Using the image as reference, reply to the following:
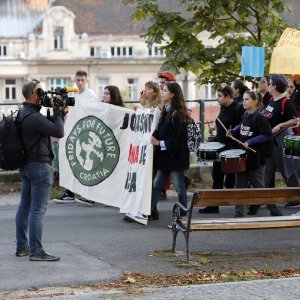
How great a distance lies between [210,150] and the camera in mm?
12844

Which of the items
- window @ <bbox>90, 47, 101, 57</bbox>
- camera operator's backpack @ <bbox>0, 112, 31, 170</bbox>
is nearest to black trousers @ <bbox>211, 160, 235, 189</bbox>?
camera operator's backpack @ <bbox>0, 112, 31, 170</bbox>

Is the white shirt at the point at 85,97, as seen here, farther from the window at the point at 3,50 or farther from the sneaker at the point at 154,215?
the window at the point at 3,50

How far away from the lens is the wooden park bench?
995 centimetres

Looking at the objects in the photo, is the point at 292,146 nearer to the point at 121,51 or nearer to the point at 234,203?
the point at 234,203

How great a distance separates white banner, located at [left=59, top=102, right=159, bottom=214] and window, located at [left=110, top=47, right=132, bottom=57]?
338ft

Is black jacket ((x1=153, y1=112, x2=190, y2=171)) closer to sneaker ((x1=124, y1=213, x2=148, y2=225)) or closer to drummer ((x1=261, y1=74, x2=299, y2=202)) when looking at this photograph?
sneaker ((x1=124, y1=213, x2=148, y2=225))

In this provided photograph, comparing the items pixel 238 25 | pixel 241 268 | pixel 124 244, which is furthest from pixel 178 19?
pixel 241 268

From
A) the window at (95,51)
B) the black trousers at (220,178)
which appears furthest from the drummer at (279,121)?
the window at (95,51)

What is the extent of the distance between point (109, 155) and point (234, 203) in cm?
350

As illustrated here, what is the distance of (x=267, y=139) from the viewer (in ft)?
40.4

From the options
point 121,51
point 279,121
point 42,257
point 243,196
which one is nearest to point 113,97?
point 279,121

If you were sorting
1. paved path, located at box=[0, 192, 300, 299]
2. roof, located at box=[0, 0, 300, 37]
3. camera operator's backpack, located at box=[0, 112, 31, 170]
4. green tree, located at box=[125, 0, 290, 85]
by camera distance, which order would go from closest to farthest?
1. paved path, located at box=[0, 192, 300, 299]
2. camera operator's backpack, located at box=[0, 112, 31, 170]
3. green tree, located at box=[125, 0, 290, 85]
4. roof, located at box=[0, 0, 300, 37]

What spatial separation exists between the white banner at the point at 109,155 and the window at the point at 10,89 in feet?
346

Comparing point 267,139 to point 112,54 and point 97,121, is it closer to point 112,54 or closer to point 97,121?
point 97,121
